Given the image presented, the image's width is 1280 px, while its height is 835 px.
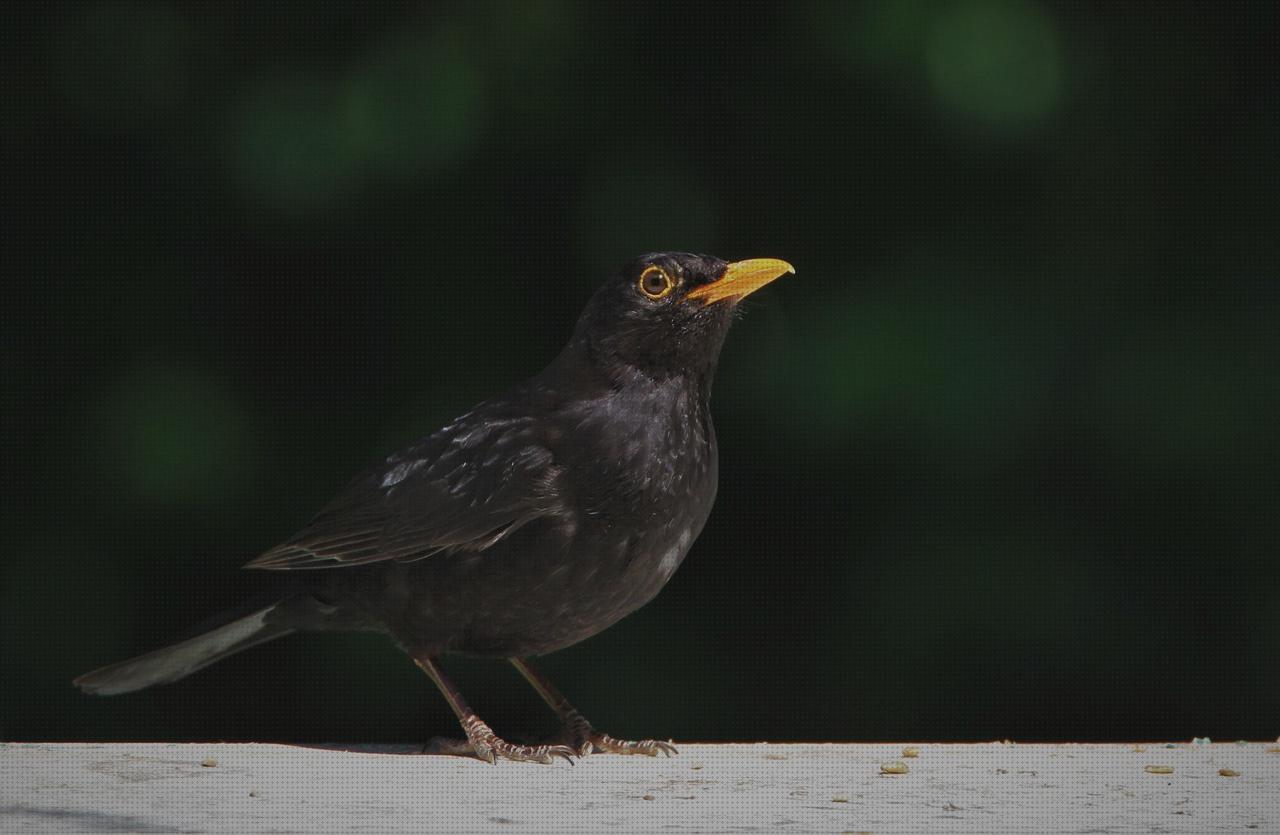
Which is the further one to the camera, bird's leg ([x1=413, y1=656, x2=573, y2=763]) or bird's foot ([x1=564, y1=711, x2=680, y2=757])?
bird's foot ([x1=564, y1=711, x2=680, y2=757])

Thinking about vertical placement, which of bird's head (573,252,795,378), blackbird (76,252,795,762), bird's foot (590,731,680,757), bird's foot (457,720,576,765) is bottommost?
bird's foot (590,731,680,757)

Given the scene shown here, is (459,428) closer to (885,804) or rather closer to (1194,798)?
(885,804)

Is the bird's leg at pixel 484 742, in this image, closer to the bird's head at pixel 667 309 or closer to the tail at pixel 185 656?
the tail at pixel 185 656

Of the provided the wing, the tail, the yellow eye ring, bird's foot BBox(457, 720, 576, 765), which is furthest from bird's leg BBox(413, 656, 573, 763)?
the yellow eye ring

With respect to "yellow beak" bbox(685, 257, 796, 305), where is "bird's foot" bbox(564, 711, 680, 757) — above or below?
below

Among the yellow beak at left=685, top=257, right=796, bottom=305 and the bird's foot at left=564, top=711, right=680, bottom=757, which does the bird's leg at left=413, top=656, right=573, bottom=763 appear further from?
the yellow beak at left=685, top=257, right=796, bottom=305

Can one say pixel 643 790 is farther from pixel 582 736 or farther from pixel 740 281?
pixel 740 281

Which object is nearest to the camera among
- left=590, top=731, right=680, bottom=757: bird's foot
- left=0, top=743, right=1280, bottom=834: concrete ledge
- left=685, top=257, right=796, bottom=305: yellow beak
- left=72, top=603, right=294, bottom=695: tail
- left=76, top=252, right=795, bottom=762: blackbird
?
left=0, top=743, right=1280, bottom=834: concrete ledge
